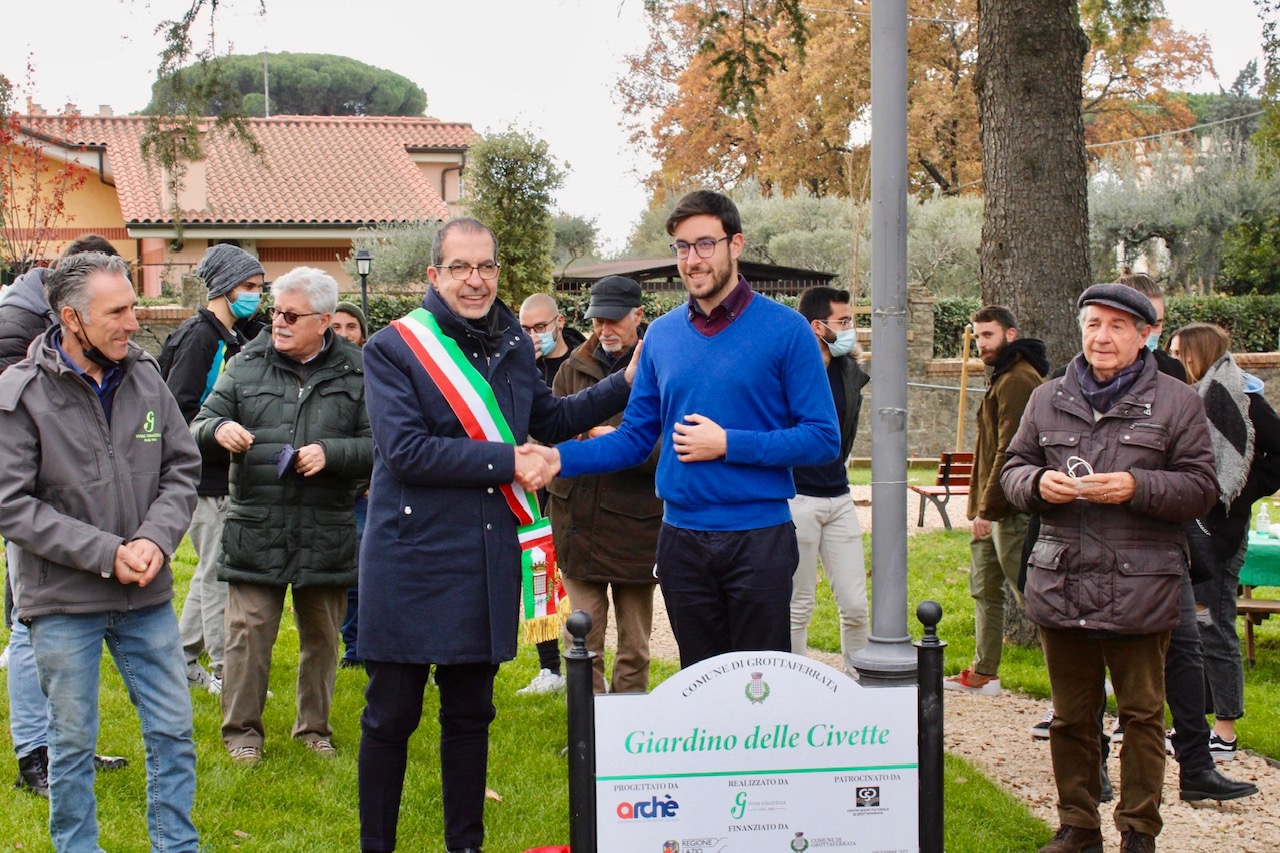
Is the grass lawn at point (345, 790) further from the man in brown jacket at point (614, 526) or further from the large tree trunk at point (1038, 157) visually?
the large tree trunk at point (1038, 157)

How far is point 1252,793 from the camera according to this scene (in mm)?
5359

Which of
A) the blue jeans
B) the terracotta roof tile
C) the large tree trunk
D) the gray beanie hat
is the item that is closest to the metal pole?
the blue jeans

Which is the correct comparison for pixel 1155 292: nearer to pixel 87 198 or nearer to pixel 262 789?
pixel 262 789

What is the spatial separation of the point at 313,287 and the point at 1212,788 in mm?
4354

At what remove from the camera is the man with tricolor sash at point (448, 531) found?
409cm

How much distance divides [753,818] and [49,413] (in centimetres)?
248

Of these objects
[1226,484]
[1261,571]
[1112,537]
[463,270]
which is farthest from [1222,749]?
[463,270]

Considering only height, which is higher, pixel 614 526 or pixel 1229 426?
pixel 1229 426

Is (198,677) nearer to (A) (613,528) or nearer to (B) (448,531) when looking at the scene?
(A) (613,528)

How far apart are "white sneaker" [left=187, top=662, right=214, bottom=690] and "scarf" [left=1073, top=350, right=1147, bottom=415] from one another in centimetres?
461

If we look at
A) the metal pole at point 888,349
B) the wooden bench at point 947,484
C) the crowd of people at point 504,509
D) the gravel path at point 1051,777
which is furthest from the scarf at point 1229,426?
the wooden bench at point 947,484

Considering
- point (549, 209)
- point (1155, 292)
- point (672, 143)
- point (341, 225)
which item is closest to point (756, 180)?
point (672, 143)

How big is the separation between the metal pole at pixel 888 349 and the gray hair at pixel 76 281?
2.88 metres

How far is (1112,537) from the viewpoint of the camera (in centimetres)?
441
